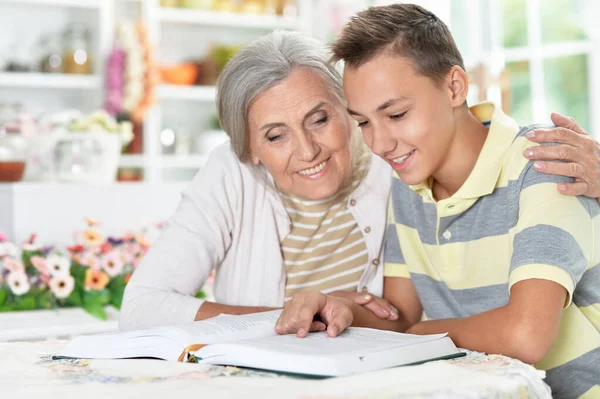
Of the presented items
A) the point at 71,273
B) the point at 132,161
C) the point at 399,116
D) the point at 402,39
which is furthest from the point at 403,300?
the point at 132,161

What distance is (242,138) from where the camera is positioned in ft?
6.27

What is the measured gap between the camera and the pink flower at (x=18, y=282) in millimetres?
2496

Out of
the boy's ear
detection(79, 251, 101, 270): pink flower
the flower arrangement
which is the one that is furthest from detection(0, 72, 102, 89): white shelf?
the boy's ear

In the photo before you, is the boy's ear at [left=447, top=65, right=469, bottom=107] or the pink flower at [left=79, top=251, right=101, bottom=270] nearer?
the boy's ear at [left=447, top=65, right=469, bottom=107]

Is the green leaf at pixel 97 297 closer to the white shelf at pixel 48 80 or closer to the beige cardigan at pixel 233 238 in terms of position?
the beige cardigan at pixel 233 238

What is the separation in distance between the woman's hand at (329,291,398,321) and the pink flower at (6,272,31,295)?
1254mm

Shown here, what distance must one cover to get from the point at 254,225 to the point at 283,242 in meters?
0.08

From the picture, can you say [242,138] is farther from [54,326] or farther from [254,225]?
[54,326]

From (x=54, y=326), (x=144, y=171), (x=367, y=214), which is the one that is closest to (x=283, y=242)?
(x=367, y=214)

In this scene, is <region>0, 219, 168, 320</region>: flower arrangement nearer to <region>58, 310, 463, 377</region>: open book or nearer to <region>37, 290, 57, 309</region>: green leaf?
<region>37, 290, 57, 309</region>: green leaf

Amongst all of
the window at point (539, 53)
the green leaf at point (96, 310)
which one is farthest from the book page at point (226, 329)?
the window at point (539, 53)

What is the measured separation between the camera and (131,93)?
516 centimetres

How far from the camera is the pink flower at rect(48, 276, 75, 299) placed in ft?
8.38

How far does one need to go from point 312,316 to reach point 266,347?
0.69ft
